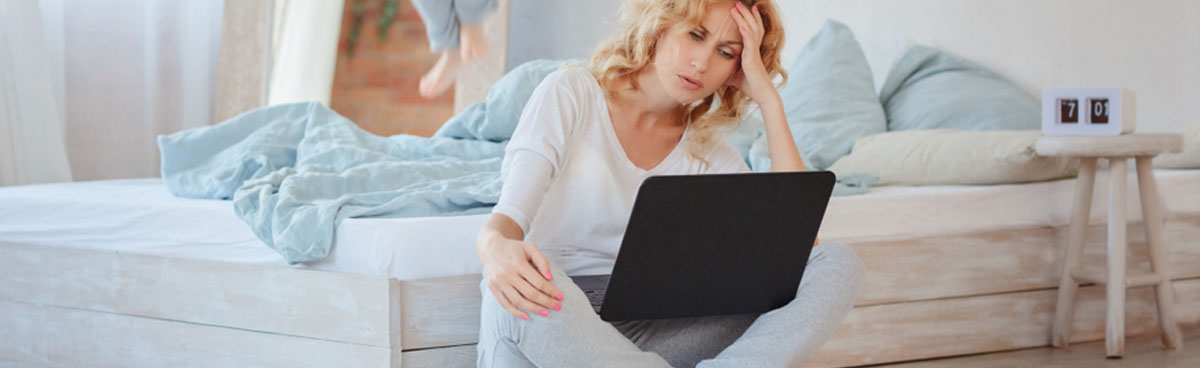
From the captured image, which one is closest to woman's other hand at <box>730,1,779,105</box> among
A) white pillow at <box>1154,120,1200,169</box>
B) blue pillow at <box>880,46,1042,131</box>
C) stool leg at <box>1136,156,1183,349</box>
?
stool leg at <box>1136,156,1183,349</box>

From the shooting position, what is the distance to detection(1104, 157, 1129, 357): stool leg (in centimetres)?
249

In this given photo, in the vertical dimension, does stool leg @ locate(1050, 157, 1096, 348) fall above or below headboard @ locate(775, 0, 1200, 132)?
below

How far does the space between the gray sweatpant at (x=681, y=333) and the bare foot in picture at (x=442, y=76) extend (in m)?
2.89

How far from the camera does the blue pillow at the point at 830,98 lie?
10.2 ft

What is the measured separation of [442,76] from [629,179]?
2.93 metres

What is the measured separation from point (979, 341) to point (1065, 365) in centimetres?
19

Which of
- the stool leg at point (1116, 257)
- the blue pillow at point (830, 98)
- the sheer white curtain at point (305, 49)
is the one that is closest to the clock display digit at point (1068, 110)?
the stool leg at point (1116, 257)

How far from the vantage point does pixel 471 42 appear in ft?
14.5

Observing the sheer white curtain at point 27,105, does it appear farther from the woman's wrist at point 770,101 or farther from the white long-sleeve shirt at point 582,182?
the woman's wrist at point 770,101

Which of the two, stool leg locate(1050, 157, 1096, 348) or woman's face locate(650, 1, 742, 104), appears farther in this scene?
stool leg locate(1050, 157, 1096, 348)

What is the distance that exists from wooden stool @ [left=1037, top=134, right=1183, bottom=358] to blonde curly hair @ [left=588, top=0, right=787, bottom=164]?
38.1 inches

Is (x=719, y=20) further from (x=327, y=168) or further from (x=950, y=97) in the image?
(x=950, y=97)

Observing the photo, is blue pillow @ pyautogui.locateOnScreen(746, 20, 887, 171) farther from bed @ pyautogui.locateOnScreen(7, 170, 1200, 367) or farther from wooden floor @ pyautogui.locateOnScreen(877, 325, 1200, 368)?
wooden floor @ pyautogui.locateOnScreen(877, 325, 1200, 368)

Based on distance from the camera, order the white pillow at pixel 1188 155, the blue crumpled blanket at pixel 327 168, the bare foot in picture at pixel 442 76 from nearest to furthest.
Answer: the blue crumpled blanket at pixel 327 168 → the white pillow at pixel 1188 155 → the bare foot in picture at pixel 442 76
